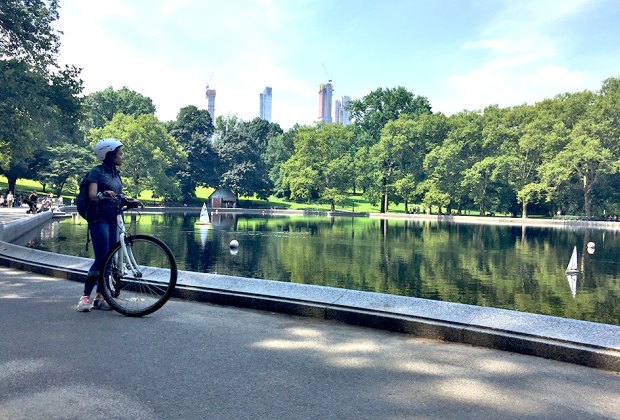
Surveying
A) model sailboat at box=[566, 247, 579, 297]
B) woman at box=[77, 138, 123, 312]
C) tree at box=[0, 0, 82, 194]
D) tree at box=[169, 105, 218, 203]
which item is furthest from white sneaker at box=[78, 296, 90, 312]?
tree at box=[169, 105, 218, 203]

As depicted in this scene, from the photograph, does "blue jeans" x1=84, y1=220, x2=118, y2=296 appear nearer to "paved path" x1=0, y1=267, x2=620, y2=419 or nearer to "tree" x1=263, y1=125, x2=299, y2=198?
"paved path" x1=0, y1=267, x2=620, y2=419

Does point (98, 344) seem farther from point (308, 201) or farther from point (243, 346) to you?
point (308, 201)

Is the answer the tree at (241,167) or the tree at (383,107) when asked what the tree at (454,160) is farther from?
the tree at (241,167)

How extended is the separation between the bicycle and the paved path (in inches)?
16.0

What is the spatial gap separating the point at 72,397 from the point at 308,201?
8396 cm

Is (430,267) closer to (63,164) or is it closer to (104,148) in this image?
(104,148)

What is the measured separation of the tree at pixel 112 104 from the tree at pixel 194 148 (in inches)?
391

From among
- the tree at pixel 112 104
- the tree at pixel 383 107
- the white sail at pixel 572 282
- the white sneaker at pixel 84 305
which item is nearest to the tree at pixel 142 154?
the tree at pixel 112 104

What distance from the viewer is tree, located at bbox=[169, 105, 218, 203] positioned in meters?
78.6

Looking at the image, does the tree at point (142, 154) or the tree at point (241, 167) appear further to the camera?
the tree at point (241, 167)

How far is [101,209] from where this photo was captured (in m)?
5.85

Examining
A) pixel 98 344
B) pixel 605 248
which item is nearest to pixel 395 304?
pixel 98 344

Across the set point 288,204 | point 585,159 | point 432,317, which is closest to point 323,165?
point 288,204

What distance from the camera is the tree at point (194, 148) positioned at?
78.6m
